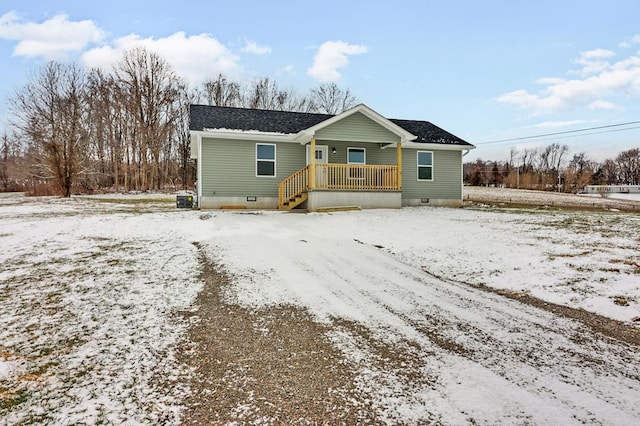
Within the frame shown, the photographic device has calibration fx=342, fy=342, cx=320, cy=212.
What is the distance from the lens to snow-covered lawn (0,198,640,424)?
2359mm

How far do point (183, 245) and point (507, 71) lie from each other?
1789cm

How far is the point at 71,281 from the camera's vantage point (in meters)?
4.91

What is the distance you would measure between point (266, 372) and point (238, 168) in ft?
41.5

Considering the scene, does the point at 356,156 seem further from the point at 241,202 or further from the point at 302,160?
the point at 241,202

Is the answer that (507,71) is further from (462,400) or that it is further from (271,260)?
(462,400)

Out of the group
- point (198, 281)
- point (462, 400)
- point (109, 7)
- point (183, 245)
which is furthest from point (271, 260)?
point (109, 7)

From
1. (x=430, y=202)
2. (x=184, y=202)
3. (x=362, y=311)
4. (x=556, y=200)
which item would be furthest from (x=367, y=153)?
(x=556, y=200)

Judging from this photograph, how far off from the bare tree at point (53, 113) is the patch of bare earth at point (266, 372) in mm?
23966

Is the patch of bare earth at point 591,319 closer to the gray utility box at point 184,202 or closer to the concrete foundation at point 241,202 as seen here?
the concrete foundation at point 241,202

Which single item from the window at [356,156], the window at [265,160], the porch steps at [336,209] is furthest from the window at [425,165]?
the window at [265,160]

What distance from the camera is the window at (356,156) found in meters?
15.8

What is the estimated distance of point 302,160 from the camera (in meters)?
15.4

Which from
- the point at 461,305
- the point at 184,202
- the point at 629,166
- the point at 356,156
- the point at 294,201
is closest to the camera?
the point at 461,305

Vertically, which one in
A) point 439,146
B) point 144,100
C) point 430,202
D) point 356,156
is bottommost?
point 430,202
